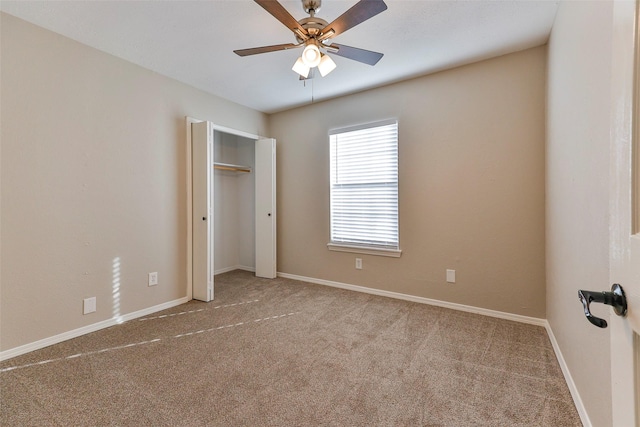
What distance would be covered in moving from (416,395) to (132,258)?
2.82 m

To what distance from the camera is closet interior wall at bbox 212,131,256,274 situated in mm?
4688

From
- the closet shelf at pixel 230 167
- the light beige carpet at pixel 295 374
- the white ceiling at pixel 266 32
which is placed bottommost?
the light beige carpet at pixel 295 374

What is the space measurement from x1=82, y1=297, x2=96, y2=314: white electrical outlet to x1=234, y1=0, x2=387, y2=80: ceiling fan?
2514mm

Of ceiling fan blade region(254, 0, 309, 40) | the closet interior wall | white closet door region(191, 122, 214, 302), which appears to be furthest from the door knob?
the closet interior wall

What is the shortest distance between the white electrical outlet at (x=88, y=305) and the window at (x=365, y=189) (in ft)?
8.56

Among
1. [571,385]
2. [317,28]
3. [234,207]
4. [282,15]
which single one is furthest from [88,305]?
[571,385]

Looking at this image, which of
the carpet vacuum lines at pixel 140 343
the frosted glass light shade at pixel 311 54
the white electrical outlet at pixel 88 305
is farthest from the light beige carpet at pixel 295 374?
the frosted glass light shade at pixel 311 54

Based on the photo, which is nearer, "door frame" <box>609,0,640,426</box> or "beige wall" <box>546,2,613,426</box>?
"door frame" <box>609,0,640,426</box>

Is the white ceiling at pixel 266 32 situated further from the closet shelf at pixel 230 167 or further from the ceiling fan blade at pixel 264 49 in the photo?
the closet shelf at pixel 230 167

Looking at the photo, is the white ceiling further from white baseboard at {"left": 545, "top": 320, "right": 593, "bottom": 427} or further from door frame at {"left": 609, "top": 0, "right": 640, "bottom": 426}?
white baseboard at {"left": 545, "top": 320, "right": 593, "bottom": 427}

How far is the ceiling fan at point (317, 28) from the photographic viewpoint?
1.59 m

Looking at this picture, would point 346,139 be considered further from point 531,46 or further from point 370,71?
point 531,46

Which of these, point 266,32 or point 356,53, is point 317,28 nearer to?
point 356,53

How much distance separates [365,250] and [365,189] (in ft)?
2.56
